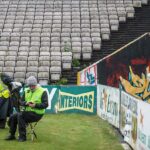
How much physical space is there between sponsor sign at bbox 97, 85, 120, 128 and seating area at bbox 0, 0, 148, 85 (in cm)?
900

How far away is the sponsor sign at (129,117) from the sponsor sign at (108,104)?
4.88ft

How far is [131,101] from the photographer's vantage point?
41.0 feet

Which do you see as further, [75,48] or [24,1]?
[24,1]

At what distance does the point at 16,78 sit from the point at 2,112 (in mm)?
13853

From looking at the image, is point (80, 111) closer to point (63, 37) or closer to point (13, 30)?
point (63, 37)

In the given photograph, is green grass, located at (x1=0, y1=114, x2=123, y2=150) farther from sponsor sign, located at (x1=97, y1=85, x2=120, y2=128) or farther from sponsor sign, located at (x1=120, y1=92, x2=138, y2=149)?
sponsor sign, located at (x1=120, y1=92, x2=138, y2=149)

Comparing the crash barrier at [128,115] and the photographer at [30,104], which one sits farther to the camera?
the photographer at [30,104]

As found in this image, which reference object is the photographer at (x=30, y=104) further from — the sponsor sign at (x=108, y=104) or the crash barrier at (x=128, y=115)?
Answer: the sponsor sign at (x=108, y=104)

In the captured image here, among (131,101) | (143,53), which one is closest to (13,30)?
(143,53)

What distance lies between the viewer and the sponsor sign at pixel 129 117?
1176cm

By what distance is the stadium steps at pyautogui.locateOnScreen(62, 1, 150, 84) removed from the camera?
31.3m

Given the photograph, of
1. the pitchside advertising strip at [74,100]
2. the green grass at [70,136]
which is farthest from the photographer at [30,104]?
the pitchside advertising strip at [74,100]

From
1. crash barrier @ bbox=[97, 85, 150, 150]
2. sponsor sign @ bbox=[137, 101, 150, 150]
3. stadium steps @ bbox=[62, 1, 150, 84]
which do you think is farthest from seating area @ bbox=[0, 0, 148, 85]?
sponsor sign @ bbox=[137, 101, 150, 150]

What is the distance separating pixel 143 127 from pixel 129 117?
7.54 feet
